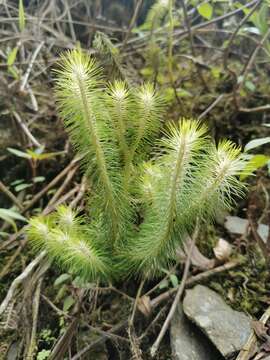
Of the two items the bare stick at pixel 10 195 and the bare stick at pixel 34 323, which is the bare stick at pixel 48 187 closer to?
the bare stick at pixel 10 195

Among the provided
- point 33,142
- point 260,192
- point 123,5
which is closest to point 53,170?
point 33,142

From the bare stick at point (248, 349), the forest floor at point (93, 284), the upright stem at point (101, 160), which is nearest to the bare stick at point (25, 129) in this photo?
the forest floor at point (93, 284)

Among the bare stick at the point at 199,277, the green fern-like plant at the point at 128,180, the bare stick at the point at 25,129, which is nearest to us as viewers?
the green fern-like plant at the point at 128,180

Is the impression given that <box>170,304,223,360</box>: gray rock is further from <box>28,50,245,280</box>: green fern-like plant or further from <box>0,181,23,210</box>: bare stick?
<box>0,181,23,210</box>: bare stick

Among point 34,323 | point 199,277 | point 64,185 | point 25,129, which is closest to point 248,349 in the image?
point 199,277

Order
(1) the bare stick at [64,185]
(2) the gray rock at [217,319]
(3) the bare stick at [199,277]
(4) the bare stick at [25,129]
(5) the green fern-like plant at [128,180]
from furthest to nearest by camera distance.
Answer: (4) the bare stick at [25,129], (1) the bare stick at [64,185], (3) the bare stick at [199,277], (2) the gray rock at [217,319], (5) the green fern-like plant at [128,180]

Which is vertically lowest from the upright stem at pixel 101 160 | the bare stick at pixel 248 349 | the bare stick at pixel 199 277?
the bare stick at pixel 248 349

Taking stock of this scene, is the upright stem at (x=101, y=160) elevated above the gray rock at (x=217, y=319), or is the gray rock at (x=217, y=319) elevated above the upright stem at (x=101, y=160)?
the upright stem at (x=101, y=160)
